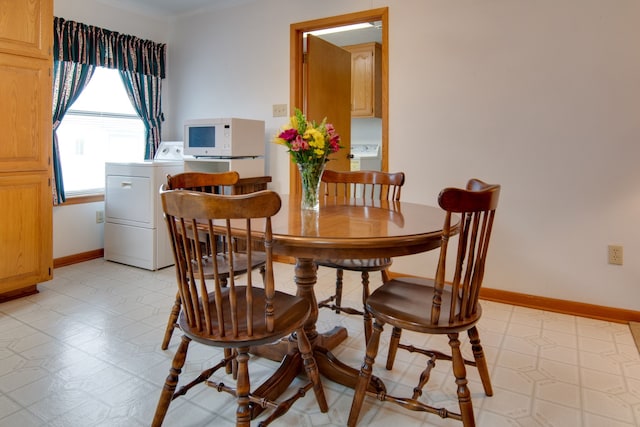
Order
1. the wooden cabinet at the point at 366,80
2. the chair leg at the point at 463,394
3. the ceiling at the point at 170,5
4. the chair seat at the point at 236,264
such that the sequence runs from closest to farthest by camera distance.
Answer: the chair leg at the point at 463,394, the chair seat at the point at 236,264, the ceiling at the point at 170,5, the wooden cabinet at the point at 366,80

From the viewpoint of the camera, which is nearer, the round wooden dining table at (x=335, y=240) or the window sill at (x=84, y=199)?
the round wooden dining table at (x=335, y=240)

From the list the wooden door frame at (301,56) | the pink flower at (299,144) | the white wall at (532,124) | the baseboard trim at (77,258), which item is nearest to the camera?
the pink flower at (299,144)

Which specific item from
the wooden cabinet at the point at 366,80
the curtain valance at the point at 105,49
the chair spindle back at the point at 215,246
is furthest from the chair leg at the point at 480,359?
the wooden cabinet at the point at 366,80

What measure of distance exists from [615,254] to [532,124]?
3.09 feet

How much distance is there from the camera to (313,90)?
3.78 m

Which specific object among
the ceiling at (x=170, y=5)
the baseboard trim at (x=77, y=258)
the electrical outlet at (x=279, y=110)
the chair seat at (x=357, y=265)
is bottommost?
the baseboard trim at (x=77, y=258)

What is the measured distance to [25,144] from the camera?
2738mm

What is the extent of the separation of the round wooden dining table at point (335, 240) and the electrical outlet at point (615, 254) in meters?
1.41

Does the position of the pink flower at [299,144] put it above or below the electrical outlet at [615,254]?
above

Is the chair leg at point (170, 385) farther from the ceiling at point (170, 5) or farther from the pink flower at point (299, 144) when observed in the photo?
the ceiling at point (170, 5)

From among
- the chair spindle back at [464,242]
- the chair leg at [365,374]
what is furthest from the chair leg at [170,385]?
the chair spindle back at [464,242]

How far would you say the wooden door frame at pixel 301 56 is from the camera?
10.6ft

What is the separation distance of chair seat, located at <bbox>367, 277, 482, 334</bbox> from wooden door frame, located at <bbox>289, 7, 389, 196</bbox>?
167 cm

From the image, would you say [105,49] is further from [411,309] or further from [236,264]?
[411,309]
